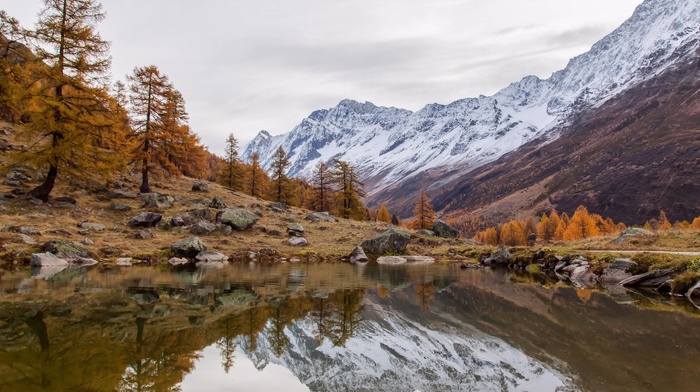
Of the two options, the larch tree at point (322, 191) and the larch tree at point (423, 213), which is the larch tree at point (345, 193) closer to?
the larch tree at point (322, 191)

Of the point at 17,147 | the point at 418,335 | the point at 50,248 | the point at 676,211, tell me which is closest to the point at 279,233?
the point at 50,248

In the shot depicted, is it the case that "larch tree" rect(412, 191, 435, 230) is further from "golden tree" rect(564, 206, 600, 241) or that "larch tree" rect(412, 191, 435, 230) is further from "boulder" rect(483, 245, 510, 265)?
Answer: "golden tree" rect(564, 206, 600, 241)

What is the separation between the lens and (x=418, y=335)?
11.1 metres

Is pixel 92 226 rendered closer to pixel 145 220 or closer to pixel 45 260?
pixel 145 220

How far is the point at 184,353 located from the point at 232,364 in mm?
1115

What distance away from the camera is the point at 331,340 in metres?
10.5

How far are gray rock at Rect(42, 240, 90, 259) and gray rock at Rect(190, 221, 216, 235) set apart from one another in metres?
10.9

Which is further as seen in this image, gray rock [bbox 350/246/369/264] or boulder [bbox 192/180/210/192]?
boulder [bbox 192/180/210/192]

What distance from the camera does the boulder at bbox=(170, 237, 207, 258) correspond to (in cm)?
3111

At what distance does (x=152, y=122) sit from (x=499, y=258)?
116 ft

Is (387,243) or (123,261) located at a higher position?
(387,243)

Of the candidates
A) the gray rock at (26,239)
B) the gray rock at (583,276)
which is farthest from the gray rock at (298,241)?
the gray rock at (583,276)

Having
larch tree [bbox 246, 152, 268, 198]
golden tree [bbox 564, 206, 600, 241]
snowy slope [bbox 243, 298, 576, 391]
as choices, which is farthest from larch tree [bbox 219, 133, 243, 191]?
golden tree [bbox 564, 206, 600, 241]

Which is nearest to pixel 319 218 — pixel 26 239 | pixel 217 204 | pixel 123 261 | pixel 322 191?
pixel 217 204
